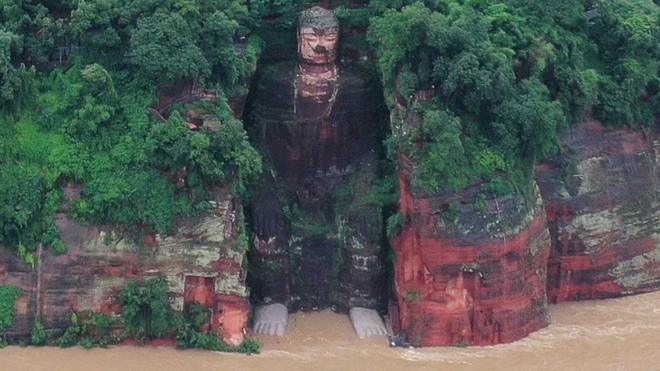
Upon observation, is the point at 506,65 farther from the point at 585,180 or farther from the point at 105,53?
the point at 105,53

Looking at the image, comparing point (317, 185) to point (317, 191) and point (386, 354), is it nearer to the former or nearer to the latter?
point (317, 191)

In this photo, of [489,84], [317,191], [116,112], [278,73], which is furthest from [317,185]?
[116,112]

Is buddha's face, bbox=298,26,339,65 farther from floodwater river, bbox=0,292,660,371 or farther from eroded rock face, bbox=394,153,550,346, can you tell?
floodwater river, bbox=0,292,660,371

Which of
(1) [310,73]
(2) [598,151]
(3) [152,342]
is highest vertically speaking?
(1) [310,73]

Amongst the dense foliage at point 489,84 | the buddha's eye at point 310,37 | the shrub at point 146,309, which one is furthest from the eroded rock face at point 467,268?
the shrub at point 146,309

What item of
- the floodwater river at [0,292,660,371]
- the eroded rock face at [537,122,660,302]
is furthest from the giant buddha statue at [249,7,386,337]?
the eroded rock face at [537,122,660,302]

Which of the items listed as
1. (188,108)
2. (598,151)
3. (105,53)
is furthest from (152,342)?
(598,151)
